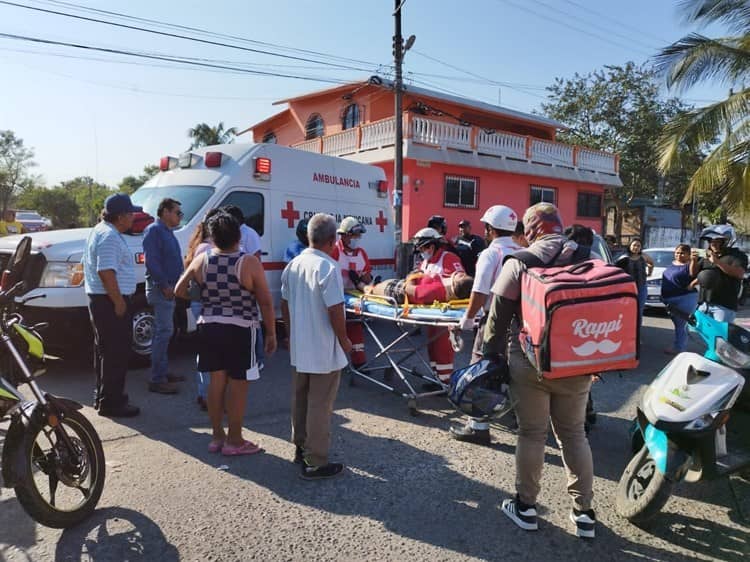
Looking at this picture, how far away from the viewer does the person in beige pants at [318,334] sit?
3.44m

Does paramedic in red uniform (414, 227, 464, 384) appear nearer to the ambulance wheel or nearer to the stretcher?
the stretcher

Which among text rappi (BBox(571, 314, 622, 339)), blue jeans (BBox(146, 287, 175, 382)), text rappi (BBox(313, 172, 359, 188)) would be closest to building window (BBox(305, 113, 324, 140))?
text rappi (BBox(313, 172, 359, 188))

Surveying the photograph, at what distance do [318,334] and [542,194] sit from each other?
770 inches

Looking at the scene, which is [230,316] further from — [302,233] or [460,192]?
[460,192]

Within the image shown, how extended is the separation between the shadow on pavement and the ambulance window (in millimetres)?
4462

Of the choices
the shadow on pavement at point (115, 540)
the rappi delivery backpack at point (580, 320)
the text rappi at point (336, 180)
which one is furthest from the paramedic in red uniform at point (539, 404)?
the text rappi at point (336, 180)

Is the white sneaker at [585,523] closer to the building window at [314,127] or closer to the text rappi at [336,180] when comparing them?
the text rappi at [336,180]

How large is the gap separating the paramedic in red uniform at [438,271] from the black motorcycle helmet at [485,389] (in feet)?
6.22

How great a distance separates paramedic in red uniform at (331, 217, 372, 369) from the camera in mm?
5887

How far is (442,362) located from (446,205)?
1323cm

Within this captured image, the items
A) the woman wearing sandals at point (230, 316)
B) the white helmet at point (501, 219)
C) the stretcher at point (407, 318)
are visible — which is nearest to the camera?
the woman wearing sandals at point (230, 316)

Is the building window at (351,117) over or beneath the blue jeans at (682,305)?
over

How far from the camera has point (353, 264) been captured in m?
6.35

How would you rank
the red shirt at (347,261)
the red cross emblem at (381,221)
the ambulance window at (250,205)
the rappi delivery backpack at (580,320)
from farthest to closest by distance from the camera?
the red cross emblem at (381,221), the ambulance window at (250,205), the red shirt at (347,261), the rappi delivery backpack at (580,320)
